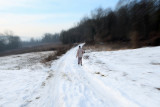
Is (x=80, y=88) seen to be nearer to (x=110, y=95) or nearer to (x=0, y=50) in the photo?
(x=110, y=95)

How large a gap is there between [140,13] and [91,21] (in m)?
25.6

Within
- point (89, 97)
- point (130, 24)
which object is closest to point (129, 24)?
point (130, 24)

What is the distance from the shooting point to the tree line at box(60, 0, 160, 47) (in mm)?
26953

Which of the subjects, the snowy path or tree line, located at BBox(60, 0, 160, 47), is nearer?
the snowy path

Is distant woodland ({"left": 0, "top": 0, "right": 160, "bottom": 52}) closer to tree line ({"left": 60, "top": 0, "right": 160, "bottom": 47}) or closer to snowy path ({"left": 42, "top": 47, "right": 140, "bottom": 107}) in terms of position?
tree line ({"left": 60, "top": 0, "right": 160, "bottom": 47})

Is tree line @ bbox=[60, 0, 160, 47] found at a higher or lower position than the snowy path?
higher

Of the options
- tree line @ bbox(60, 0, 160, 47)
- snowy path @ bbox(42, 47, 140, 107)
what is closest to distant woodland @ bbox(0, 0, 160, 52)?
tree line @ bbox(60, 0, 160, 47)

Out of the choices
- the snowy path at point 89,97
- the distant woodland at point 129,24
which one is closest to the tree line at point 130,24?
the distant woodland at point 129,24

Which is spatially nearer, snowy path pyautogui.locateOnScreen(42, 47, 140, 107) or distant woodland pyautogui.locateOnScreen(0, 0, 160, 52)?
snowy path pyautogui.locateOnScreen(42, 47, 140, 107)

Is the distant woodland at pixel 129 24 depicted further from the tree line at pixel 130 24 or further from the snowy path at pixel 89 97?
the snowy path at pixel 89 97

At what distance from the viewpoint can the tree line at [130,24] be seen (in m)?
27.0

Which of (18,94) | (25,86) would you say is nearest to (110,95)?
(18,94)

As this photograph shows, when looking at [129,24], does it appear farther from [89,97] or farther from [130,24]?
[89,97]

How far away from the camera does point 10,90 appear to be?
212 inches
